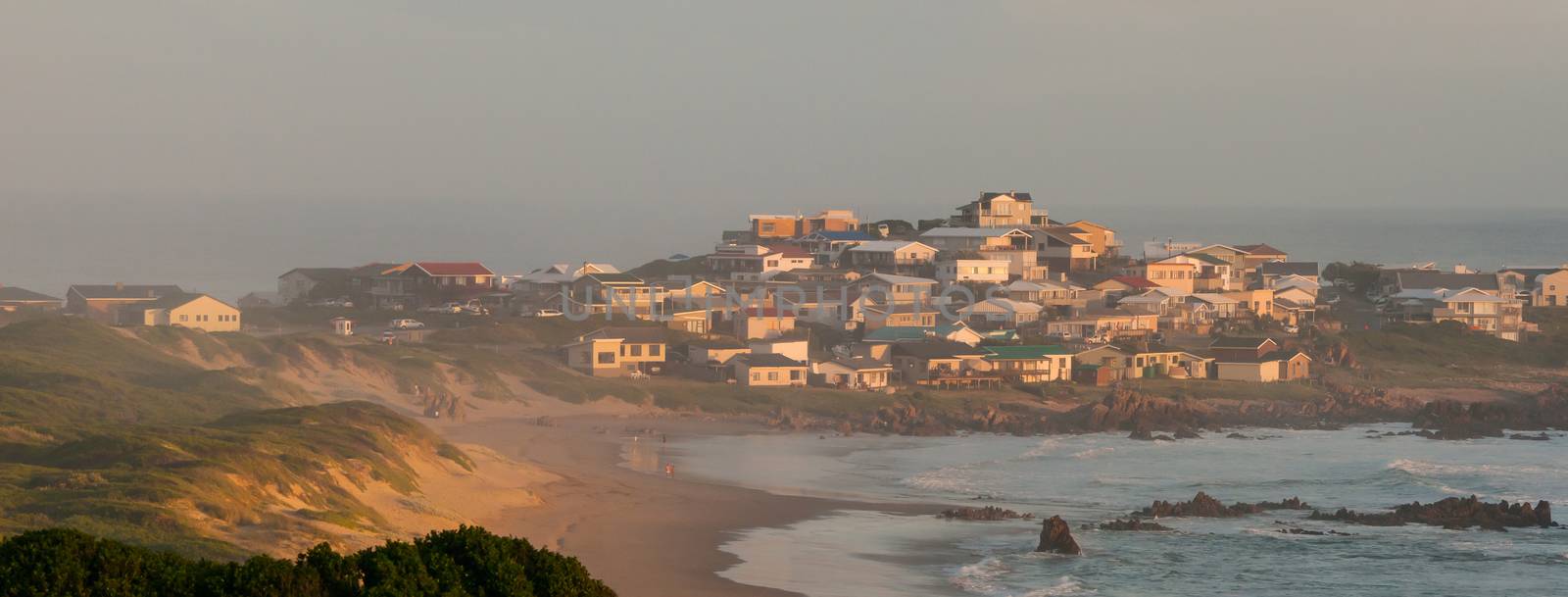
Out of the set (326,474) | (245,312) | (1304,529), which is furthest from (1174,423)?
(245,312)

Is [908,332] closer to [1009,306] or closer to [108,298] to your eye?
[1009,306]

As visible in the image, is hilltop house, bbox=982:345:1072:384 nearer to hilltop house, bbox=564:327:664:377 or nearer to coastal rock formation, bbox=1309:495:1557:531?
hilltop house, bbox=564:327:664:377

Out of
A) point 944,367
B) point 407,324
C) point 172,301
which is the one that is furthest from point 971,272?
point 172,301

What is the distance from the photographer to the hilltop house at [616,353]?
6122cm

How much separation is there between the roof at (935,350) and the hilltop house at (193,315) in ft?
75.8

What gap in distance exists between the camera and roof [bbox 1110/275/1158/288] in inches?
3164

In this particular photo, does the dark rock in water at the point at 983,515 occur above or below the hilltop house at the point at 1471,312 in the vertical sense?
below

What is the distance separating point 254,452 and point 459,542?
45.9 feet

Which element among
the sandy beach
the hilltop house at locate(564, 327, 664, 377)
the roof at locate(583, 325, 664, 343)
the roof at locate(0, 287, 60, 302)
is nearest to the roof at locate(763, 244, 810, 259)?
the roof at locate(583, 325, 664, 343)

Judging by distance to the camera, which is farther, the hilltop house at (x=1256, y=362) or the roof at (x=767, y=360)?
the hilltop house at (x=1256, y=362)

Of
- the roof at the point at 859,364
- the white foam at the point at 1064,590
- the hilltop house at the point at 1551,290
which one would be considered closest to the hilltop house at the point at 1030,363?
the roof at the point at 859,364

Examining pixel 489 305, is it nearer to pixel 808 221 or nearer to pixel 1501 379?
pixel 808 221

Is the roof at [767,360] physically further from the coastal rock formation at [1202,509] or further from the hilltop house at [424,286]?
the coastal rock formation at [1202,509]

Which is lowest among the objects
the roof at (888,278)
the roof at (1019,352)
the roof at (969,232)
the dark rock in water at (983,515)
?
the dark rock in water at (983,515)
